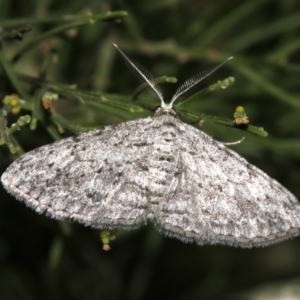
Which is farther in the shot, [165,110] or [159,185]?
[165,110]

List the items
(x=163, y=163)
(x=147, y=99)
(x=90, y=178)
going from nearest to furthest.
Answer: (x=90, y=178)
(x=163, y=163)
(x=147, y=99)

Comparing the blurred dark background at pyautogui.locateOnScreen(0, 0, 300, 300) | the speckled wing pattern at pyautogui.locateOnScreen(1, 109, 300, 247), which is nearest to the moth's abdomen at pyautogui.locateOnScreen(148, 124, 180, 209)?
the speckled wing pattern at pyautogui.locateOnScreen(1, 109, 300, 247)

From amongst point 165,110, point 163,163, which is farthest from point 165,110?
point 163,163

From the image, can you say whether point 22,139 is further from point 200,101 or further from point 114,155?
point 200,101

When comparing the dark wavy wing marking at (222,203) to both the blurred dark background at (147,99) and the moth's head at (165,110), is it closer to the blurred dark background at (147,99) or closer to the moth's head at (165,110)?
the moth's head at (165,110)

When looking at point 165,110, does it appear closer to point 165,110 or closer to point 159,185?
point 165,110

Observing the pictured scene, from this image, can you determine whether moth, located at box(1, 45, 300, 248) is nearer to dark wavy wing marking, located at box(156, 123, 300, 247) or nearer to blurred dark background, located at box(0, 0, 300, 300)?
dark wavy wing marking, located at box(156, 123, 300, 247)

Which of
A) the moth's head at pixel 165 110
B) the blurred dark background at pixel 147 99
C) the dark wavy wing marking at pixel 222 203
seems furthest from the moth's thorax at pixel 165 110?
the blurred dark background at pixel 147 99
